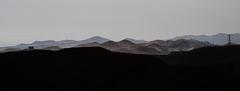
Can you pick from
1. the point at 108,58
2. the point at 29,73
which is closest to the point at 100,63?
the point at 108,58

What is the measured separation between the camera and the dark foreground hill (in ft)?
54.1

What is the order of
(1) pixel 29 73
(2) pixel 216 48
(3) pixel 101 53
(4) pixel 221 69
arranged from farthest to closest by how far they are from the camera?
1. (2) pixel 216 48
2. (4) pixel 221 69
3. (3) pixel 101 53
4. (1) pixel 29 73

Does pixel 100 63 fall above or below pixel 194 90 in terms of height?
above

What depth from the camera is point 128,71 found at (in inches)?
690

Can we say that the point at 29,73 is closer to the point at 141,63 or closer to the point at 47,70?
the point at 47,70

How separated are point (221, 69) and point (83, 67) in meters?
7.47

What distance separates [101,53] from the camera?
17781 millimetres

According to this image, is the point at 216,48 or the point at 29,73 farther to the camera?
the point at 216,48

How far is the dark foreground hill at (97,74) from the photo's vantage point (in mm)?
16484

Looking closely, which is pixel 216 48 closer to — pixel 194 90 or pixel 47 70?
pixel 194 90

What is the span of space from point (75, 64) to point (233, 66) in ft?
29.2

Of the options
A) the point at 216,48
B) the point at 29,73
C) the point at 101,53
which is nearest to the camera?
the point at 29,73

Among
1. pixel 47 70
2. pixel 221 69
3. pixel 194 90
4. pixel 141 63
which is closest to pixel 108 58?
pixel 141 63

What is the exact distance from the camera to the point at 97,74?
664 inches
